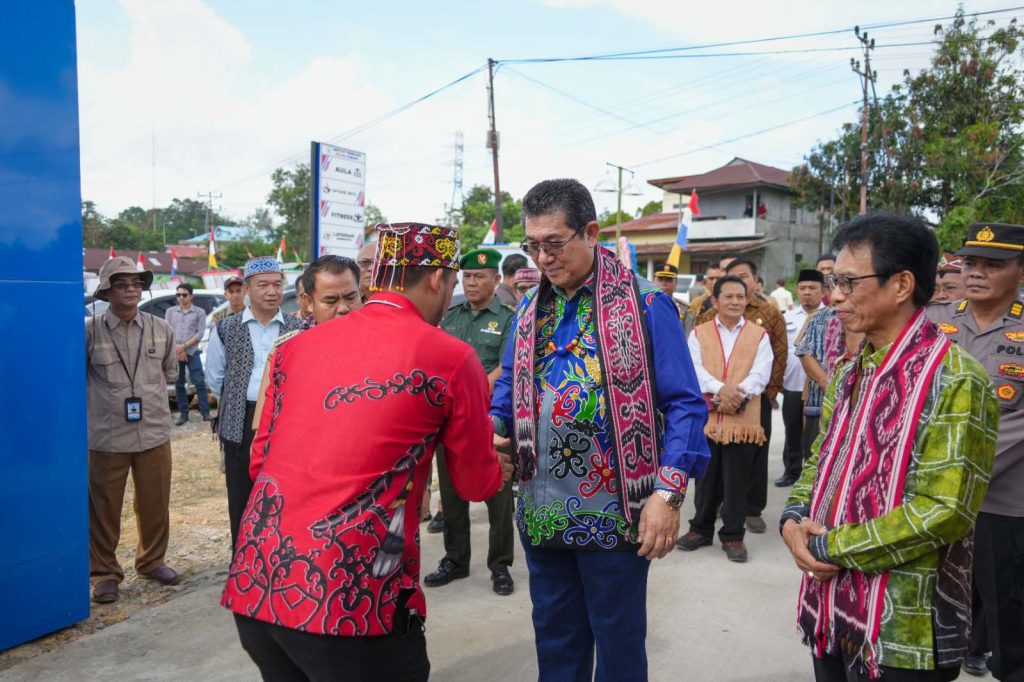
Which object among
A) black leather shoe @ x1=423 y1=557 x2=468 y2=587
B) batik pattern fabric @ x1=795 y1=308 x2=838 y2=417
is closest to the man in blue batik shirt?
black leather shoe @ x1=423 y1=557 x2=468 y2=587

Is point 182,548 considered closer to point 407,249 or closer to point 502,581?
point 502,581

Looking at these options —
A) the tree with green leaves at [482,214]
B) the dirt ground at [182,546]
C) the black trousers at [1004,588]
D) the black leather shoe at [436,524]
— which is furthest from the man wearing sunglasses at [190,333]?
the tree with green leaves at [482,214]

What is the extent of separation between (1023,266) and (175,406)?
11.1 m

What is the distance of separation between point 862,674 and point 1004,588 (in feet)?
4.96

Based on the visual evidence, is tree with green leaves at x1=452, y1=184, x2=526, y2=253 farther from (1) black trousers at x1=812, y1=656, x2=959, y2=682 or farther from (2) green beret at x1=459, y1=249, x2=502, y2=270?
(1) black trousers at x1=812, y1=656, x2=959, y2=682

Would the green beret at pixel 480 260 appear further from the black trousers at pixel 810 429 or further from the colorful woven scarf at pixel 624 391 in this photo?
the black trousers at pixel 810 429

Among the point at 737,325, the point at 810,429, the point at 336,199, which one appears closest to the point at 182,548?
the point at 336,199

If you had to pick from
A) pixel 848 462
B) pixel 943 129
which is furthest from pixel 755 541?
pixel 943 129

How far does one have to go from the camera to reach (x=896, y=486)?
5.78 feet

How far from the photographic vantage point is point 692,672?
3.41 meters

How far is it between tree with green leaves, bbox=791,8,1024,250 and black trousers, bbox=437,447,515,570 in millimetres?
18346

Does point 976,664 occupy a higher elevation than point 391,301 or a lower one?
lower

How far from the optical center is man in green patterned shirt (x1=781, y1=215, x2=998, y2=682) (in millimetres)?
1712

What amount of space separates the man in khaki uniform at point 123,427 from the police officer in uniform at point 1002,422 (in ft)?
14.4
